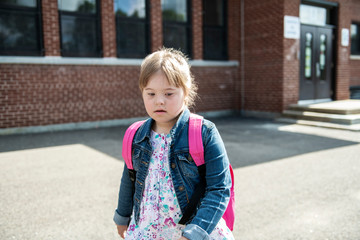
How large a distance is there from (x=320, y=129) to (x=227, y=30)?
5.04 meters

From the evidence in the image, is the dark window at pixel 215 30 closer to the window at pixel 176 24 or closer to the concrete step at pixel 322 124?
the window at pixel 176 24

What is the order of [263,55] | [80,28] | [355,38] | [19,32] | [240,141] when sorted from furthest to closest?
[355,38], [263,55], [80,28], [19,32], [240,141]

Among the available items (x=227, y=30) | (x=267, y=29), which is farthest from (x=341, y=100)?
(x=227, y=30)

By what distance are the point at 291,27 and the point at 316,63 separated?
6.25ft

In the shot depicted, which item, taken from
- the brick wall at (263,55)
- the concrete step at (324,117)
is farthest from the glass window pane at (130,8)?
the concrete step at (324,117)

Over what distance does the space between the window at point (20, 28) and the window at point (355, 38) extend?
44.1ft

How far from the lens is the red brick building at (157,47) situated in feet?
28.1

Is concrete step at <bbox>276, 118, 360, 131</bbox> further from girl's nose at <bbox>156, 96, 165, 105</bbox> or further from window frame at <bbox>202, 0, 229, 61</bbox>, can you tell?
girl's nose at <bbox>156, 96, 165, 105</bbox>

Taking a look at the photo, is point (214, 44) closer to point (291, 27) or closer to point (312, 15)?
point (291, 27)

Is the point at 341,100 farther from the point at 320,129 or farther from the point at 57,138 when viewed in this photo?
the point at 57,138

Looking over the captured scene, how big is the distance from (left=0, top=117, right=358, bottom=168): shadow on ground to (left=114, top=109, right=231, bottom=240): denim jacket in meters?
3.91

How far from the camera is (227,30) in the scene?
11992 millimetres

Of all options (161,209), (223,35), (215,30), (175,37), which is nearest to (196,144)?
(161,209)

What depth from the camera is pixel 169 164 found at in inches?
64.6
